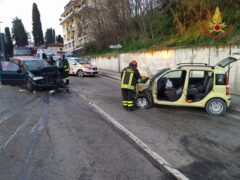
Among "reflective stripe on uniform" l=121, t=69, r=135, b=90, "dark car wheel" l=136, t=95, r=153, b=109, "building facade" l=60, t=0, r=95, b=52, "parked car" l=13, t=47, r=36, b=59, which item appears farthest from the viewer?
"building facade" l=60, t=0, r=95, b=52

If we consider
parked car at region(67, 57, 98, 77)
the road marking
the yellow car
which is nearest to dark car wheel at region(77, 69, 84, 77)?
parked car at region(67, 57, 98, 77)

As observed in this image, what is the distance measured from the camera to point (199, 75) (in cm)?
812

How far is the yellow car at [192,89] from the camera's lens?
6945 mm

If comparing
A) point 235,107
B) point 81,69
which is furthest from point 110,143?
point 81,69

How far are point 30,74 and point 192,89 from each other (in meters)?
8.16

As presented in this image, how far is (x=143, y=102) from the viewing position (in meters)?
7.87

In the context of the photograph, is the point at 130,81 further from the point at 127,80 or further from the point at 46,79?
the point at 46,79

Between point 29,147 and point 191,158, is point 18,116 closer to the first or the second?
point 29,147

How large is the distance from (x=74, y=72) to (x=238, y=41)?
13319mm

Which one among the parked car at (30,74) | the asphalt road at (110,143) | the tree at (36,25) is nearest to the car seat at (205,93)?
the asphalt road at (110,143)

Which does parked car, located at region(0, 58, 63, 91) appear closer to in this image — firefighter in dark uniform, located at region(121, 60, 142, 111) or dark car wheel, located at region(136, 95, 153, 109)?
firefighter in dark uniform, located at region(121, 60, 142, 111)

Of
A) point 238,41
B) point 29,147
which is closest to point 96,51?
point 238,41

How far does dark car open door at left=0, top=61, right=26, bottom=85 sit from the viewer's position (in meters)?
11.9

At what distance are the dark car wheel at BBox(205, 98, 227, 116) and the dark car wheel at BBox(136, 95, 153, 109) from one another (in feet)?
6.29
